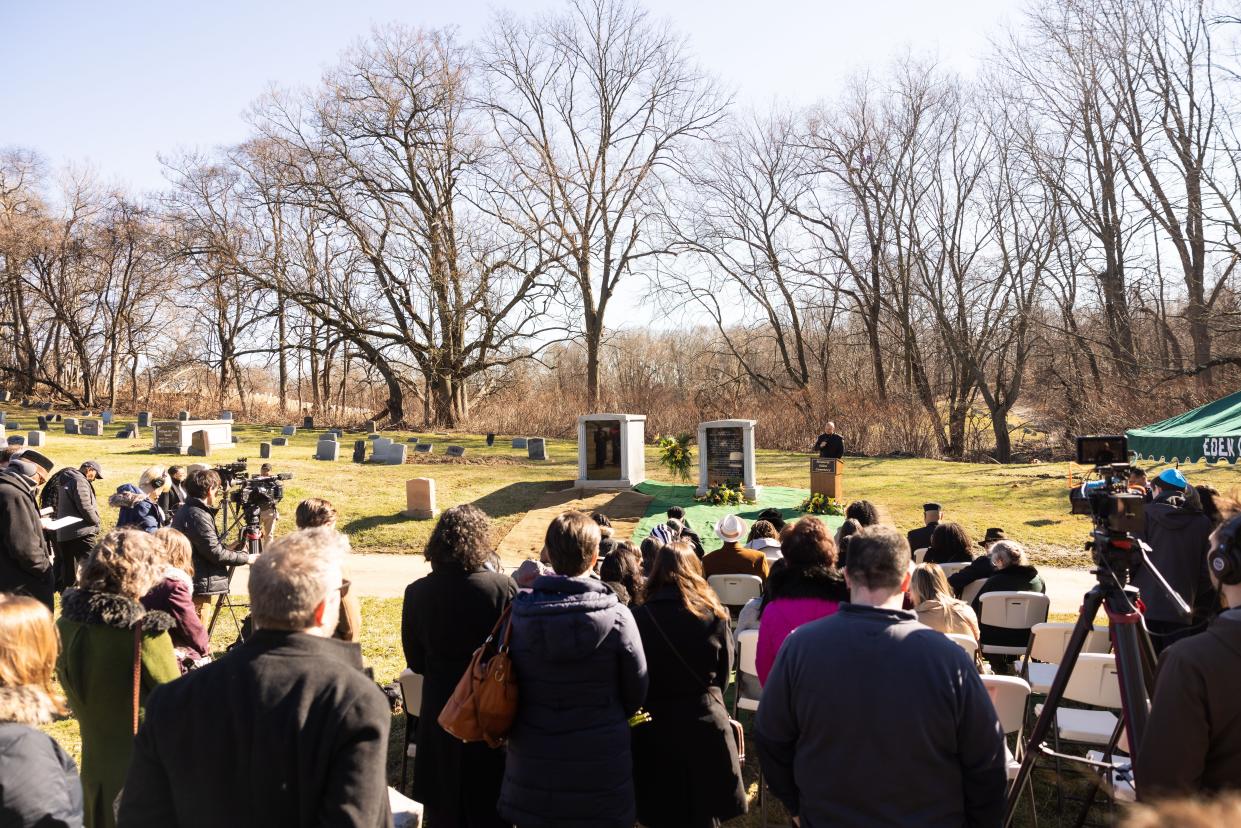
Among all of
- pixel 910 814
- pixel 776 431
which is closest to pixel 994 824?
pixel 910 814

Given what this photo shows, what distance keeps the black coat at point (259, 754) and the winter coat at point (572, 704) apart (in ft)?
3.46

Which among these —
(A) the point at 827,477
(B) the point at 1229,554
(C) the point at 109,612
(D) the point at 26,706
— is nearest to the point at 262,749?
(D) the point at 26,706

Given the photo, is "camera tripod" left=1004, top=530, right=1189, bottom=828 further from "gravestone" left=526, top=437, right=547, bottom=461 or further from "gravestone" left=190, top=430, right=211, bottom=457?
"gravestone" left=190, top=430, right=211, bottom=457

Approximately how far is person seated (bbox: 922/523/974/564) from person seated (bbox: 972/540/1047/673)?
135 centimetres

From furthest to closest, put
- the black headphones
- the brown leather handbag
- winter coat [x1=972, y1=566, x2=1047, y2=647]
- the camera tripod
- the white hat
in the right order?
the white hat < winter coat [x1=972, y1=566, x2=1047, y2=647] < the brown leather handbag < the camera tripod < the black headphones

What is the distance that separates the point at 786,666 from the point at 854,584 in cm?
35

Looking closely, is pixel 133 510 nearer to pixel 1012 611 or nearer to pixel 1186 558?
pixel 1012 611

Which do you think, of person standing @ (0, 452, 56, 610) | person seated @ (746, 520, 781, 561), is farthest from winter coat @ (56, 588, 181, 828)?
person seated @ (746, 520, 781, 561)

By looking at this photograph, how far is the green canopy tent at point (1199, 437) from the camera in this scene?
393 inches

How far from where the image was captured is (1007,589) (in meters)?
6.40

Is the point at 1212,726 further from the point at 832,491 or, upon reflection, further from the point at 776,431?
the point at 776,431

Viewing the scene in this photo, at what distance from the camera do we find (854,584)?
2.70 meters

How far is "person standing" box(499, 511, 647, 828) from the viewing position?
3.18 metres

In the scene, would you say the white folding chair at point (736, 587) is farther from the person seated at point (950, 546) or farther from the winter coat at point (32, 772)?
the winter coat at point (32, 772)
